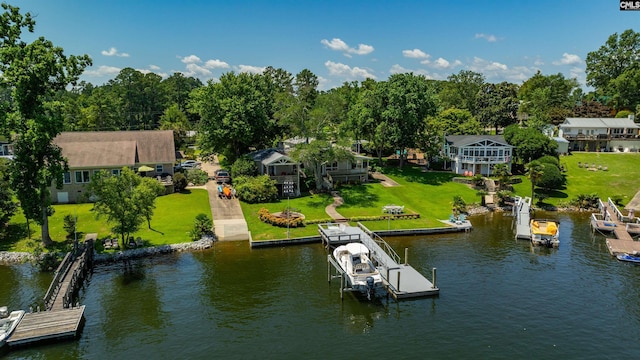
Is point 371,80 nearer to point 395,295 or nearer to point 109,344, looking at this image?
point 395,295

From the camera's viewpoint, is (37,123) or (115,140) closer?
(37,123)

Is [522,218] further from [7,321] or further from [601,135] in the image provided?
[601,135]

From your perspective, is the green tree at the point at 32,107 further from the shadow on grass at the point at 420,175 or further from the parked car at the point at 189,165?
the shadow on grass at the point at 420,175

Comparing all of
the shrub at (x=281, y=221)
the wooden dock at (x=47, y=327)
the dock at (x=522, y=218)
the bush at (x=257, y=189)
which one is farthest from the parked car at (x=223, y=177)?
the dock at (x=522, y=218)

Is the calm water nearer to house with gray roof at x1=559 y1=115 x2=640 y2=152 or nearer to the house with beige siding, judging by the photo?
the house with beige siding

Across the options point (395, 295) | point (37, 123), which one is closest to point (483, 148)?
point (395, 295)

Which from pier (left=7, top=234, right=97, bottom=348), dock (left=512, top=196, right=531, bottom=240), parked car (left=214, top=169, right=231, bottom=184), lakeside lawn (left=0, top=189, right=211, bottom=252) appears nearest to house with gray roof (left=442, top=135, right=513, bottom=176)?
dock (left=512, top=196, right=531, bottom=240)
